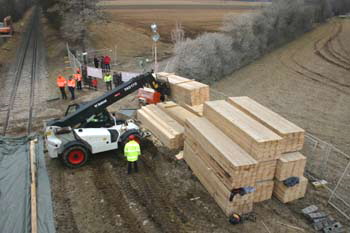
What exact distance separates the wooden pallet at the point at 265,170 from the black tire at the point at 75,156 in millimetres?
6124

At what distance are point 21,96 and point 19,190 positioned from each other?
39.4 ft

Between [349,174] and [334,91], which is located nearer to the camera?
[349,174]

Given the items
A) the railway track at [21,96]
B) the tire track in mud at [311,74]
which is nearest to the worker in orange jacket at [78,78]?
the railway track at [21,96]

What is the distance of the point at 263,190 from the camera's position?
31.4 feet

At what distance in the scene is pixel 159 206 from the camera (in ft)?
31.4

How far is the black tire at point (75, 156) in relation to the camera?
11320mm

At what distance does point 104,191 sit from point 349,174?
8.59m

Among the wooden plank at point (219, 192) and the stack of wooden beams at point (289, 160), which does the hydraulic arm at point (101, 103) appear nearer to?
the wooden plank at point (219, 192)

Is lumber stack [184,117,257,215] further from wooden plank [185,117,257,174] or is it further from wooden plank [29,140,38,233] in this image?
wooden plank [29,140,38,233]

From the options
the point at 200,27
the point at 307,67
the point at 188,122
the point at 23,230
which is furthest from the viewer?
the point at 200,27

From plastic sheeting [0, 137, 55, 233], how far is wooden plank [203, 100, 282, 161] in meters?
5.84

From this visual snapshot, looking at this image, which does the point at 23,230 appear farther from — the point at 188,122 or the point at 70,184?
the point at 188,122

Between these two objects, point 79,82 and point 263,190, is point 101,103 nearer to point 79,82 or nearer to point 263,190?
point 263,190

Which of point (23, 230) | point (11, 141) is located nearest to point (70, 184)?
point (23, 230)
